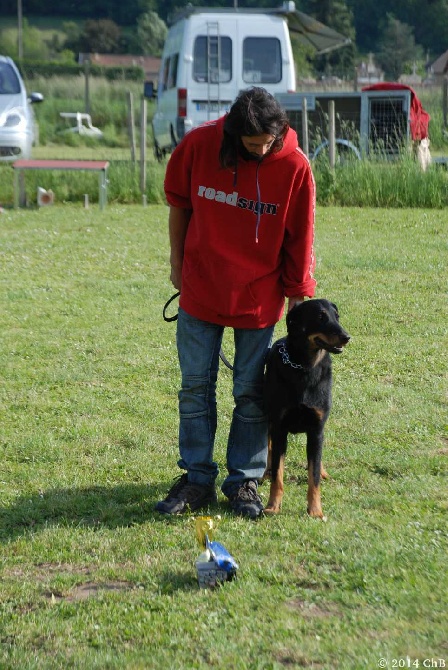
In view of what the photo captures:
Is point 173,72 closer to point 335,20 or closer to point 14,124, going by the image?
point 14,124

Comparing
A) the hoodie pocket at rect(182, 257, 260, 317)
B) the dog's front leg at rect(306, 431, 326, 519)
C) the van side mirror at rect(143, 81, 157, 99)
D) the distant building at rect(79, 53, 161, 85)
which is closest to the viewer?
the hoodie pocket at rect(182, 257, 260, 317)

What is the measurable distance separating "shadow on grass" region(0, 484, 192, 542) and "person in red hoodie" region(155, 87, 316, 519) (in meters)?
0.16

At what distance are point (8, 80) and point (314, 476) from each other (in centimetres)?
1327

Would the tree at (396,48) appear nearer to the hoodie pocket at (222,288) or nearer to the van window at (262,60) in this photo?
the van window at (262,60)

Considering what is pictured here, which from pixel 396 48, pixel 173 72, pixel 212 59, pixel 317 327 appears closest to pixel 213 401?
pixel 317 327

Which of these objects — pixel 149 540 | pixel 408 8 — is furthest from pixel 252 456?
pixel 408 8

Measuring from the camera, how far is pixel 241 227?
13.7ft

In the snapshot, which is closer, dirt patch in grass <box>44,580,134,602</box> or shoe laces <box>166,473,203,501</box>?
dirt patch in grass <box>44,580,134,602</box>

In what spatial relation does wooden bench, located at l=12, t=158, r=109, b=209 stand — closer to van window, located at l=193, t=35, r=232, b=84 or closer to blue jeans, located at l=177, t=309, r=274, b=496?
van window, located at l=193, t=35, r=232, b=84

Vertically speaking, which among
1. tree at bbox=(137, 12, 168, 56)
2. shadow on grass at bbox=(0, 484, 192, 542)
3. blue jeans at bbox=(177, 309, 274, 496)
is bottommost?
shadow on grass at bbox=(0, 484, 192, 542)

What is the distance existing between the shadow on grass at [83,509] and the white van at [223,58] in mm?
11909

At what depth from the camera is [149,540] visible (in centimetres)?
411

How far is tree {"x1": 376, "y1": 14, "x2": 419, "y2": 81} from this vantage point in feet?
199

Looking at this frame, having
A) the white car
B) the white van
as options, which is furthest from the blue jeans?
the white van
